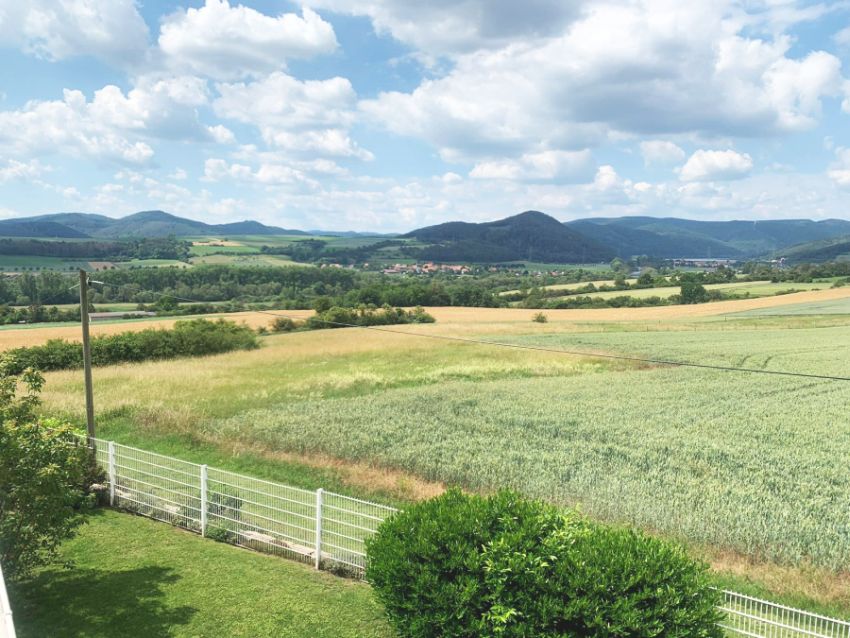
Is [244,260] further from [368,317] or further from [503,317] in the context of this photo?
[503,317]

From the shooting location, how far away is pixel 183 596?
905 cm

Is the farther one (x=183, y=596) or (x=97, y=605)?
(x=183, y=596)

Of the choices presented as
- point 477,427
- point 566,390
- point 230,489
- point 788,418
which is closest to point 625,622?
point 230,489

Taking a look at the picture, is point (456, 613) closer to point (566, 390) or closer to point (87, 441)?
point (87, 441)

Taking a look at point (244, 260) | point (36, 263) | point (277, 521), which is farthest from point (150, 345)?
point (244, 260)

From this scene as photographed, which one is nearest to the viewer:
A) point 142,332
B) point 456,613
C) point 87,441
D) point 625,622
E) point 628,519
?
point 625,622

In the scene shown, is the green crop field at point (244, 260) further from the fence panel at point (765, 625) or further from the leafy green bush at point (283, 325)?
the fence panel at point (765, 625)

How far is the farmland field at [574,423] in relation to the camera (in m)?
13.4

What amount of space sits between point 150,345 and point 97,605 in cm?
3640

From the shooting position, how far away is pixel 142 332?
137ft

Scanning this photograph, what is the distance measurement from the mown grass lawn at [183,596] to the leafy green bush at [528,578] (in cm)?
178

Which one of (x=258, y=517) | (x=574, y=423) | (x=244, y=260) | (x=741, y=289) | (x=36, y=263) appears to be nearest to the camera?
(x=258, y=517)

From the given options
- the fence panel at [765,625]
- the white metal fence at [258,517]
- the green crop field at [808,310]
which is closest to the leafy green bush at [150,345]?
the white metal fence at [258,517]

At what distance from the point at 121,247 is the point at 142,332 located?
138 metres
